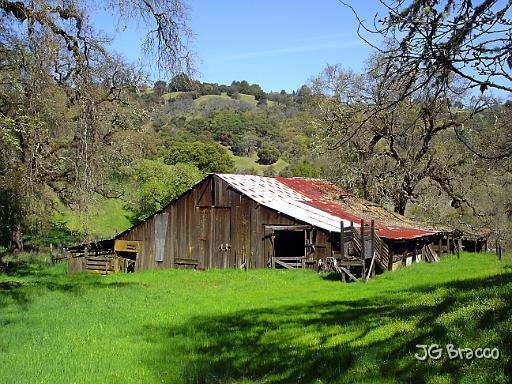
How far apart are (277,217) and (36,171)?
17.7m

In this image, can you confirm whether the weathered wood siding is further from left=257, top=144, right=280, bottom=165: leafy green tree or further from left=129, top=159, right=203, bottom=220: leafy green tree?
left=257, top=144, right=280, bottom=165: leafy green tree

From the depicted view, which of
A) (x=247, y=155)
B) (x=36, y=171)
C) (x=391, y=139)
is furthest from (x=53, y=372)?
(x=247, y=155)

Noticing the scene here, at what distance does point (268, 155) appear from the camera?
118 metres

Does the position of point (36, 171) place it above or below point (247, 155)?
below

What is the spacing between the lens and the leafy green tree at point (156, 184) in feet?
171

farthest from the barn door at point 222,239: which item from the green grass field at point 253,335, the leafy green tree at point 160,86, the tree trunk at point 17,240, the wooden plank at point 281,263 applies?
the leafy green tree at point 160,86

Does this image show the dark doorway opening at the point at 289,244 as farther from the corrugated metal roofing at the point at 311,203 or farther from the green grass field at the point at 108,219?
the green grass field at the point at 108,219

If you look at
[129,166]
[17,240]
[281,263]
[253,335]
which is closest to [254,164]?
[129,166]

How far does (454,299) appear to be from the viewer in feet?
38.0

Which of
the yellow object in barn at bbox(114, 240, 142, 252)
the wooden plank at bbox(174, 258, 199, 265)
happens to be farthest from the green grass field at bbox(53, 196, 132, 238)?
the wooden plank at bbox(174, 258, 199, 265)

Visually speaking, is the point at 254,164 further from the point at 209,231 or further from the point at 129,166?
the point at 209,231

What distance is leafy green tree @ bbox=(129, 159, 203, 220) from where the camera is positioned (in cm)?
5219

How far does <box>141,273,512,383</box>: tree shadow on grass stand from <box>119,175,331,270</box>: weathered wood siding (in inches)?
646

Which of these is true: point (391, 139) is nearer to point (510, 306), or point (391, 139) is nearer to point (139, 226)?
point (139, 226)
